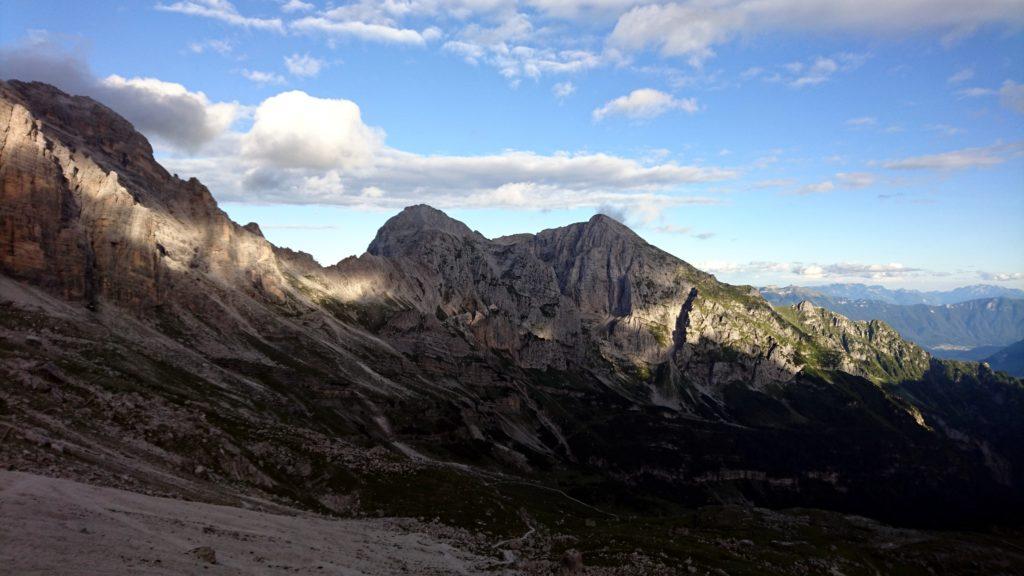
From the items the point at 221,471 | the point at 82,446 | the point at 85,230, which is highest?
the point at 85,230

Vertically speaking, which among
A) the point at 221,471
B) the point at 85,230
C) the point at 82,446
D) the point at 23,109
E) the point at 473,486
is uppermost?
the point at 23,109

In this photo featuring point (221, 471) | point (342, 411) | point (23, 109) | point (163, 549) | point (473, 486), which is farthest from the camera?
point (342, 411)

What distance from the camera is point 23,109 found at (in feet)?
583

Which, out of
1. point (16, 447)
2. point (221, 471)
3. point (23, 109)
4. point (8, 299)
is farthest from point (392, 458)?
point (23, 109)

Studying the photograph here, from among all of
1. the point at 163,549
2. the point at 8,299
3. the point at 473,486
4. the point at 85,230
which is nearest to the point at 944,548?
the point at 473,486

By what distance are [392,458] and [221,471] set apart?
4018 centimetres

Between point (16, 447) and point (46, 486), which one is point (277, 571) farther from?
point (16, 447)

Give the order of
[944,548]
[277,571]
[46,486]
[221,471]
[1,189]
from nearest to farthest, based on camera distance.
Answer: [277,571], [46,486], [221,471], [944,548], [1,189]

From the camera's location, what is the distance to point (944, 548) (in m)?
137

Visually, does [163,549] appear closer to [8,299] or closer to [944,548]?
[8,299]

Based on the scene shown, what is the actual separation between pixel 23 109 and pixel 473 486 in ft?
549

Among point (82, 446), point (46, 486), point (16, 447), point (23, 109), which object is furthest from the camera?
point (23, 109)

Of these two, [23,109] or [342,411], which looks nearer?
[23,109]

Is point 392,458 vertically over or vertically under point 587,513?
over
